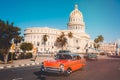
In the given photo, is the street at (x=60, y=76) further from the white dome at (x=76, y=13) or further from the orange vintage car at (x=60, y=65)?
the white dome at (x=76, y=13)

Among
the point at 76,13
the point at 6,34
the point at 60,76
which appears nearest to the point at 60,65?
the point at 60,76

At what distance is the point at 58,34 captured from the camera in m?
122

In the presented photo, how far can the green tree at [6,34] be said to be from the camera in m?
26.5

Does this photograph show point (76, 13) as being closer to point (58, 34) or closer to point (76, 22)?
point (76, 22)

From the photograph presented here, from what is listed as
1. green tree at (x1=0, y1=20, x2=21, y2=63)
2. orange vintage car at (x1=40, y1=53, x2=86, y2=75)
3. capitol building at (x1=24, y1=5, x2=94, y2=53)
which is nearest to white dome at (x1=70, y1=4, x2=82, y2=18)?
capitol building at (x1=24, y1=5, x2=94, y2=53)

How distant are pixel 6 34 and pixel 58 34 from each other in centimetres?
9544

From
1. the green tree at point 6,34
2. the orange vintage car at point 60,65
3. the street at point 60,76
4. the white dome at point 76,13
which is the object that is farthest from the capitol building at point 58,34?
the orange vintage car at point 60,65

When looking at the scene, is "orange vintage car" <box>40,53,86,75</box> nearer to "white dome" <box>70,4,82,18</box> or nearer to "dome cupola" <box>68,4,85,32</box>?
"dome cupola" <box>68,4,85,32</box>

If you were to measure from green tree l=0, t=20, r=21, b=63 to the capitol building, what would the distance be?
79175 millimetres

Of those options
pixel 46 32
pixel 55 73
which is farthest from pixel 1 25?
pixel 46 32

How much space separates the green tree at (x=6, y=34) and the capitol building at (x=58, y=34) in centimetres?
7918

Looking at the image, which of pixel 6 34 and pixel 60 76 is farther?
pixel 6 34

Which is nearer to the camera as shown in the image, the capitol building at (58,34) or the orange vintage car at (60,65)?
the orange vintage car at (60,65)

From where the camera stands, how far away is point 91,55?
37000 mm
